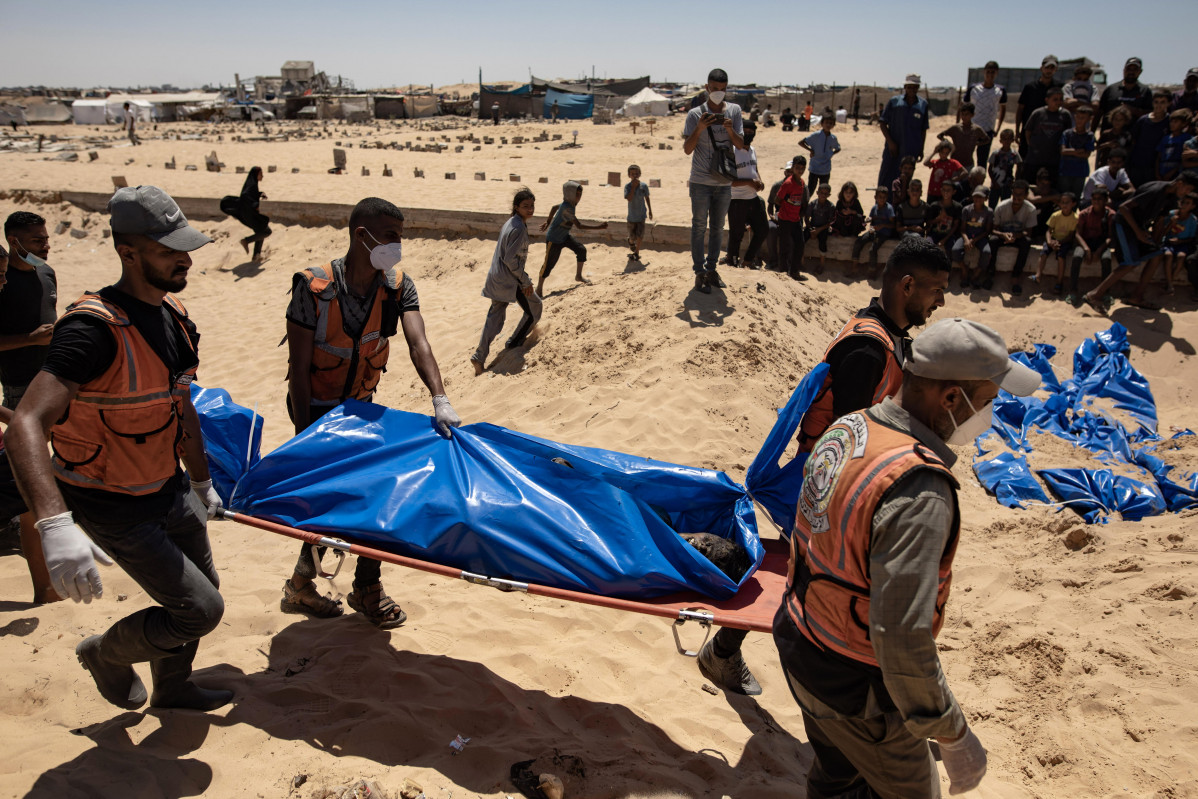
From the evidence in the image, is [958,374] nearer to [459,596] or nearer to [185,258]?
[185,258]

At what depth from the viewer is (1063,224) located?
29.1ft

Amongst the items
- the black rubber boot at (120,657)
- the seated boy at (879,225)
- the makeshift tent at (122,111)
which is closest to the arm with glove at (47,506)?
the black rubber boot at (120,657)

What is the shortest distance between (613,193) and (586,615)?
Answer: 11.9 metres

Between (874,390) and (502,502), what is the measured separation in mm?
1572

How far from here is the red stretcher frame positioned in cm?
274

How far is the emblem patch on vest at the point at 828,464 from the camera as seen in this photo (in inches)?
78.4

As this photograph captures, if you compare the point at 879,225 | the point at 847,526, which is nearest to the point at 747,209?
the point at 879,225

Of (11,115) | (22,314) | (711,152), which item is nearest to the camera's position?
(22,314)

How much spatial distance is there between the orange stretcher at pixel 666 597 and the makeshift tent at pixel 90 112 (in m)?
55.7

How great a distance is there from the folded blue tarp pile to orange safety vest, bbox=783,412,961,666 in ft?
13.9

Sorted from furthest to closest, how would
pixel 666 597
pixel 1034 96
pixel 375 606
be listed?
pixel 1034 96
pixel 375 606
pixel 666 597

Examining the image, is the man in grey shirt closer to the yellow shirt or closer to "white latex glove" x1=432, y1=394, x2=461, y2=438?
"white latex glove" x1=432, y1=394, x2=461, y2=438

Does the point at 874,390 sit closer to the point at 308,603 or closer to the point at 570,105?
the point at 308,603

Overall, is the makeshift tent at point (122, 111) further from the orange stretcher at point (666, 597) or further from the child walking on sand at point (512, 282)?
the orange stretcher at point (666, 597)
